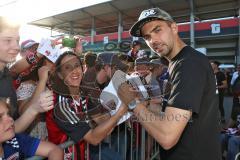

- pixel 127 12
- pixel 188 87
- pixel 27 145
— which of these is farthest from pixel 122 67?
pixel 127 12

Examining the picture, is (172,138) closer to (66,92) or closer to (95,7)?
(66,92)

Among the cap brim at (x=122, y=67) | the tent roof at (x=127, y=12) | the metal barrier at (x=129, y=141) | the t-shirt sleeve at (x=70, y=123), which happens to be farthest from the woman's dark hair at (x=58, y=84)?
the tent roof at (x=127, y=12)

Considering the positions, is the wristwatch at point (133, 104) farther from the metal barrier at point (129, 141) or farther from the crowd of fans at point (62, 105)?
the metal barrier at point (129, 141)

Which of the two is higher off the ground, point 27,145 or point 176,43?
point 176,43

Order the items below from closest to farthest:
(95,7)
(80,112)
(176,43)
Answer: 1. (176,43)
2. (80,112)
3. (95,7)

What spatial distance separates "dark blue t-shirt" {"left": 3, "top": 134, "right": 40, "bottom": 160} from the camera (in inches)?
57.6

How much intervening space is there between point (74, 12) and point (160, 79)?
18.1 metres

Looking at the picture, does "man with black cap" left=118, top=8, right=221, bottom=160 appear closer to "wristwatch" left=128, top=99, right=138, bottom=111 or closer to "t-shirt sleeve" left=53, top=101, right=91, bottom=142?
"wristwatch" left=128, top=99, right=138, bottom=111

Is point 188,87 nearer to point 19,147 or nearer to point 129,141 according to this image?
point 19,147

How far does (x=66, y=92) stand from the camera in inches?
69.5

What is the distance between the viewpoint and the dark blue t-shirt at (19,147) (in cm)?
146

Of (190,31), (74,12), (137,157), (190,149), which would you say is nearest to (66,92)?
(190,149)

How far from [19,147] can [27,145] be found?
5 centimetres

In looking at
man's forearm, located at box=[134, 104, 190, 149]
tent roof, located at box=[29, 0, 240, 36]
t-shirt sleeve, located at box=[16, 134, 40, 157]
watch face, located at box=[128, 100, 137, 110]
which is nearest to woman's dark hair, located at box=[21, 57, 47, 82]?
t-shirt sleeve, located at box=[16, 134, 40, 157]
